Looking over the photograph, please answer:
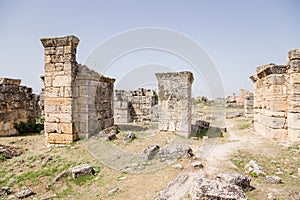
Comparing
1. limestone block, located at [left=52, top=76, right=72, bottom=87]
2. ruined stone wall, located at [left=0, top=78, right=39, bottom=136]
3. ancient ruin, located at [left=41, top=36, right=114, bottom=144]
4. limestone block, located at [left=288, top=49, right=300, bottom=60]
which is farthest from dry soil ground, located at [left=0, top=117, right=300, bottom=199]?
limestone block, located at [left=288, top=49, right=300, bottom=60]

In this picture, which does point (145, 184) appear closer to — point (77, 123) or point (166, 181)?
point (166, 181)

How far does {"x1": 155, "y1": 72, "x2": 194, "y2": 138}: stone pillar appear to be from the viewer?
28.2ft

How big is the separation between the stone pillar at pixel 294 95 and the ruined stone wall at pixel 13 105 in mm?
11861

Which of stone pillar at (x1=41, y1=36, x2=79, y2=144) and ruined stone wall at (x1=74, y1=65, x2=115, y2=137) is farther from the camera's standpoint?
ruined stone wall at (x1=74, y1=65, x2=115, y2=137)

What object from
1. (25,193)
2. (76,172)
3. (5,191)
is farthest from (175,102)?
(5,191)

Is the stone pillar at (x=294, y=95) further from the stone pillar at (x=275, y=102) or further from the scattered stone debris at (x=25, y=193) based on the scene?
the scattered stone debris at (x=25, y=193)

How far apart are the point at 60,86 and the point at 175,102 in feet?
15.4

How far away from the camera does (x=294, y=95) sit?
774 cm

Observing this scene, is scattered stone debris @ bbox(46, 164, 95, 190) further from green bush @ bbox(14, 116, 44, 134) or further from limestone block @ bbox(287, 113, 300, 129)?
limestone block @ bbox(287, 113, 300, 129)

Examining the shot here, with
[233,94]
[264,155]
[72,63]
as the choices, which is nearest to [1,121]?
[72,63]

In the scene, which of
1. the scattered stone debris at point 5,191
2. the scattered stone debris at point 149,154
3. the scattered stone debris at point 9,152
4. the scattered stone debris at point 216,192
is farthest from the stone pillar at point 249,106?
the scattered stone debris at point 5,191

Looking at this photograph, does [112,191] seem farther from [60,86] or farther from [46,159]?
[60,86]

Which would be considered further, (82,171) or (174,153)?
(174,153)

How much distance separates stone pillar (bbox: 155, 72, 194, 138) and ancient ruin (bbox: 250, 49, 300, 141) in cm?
348
